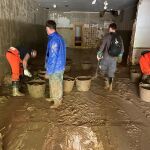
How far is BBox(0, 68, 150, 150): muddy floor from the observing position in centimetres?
287

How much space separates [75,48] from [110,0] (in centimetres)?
535

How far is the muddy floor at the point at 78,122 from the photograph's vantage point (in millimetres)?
2869

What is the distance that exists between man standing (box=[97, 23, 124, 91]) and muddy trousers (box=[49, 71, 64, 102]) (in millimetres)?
1302

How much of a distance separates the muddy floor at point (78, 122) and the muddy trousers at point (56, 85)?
0.75ft

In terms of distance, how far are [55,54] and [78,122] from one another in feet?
3.84

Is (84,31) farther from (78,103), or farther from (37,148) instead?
(37,148)

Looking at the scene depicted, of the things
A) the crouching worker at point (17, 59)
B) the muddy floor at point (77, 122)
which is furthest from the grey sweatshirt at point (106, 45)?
the crouching worker at point (17, 59)

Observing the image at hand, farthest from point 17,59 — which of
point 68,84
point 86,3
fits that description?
point 86,3

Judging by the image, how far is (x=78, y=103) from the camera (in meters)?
4.23

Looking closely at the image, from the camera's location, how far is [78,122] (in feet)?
→ 11.3

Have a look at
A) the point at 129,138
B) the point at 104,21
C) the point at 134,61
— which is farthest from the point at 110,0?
the point at 129,138

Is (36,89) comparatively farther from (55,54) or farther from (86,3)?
(86,3)

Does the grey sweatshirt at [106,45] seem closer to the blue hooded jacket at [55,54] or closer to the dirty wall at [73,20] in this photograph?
the blue hooded jacket at [55,54]

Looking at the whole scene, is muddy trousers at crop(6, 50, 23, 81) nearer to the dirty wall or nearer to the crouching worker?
the crouching worker
